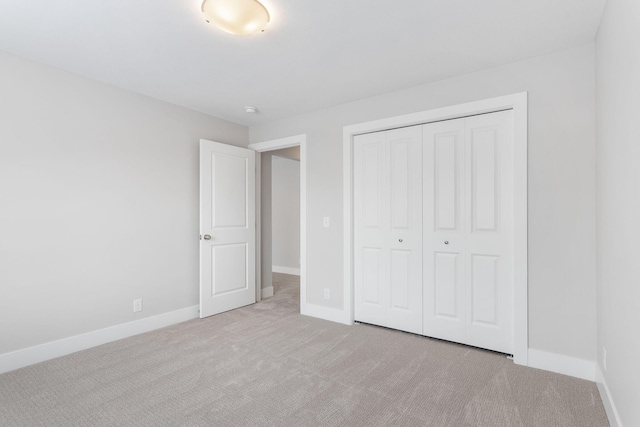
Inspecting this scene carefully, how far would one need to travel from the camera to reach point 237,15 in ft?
6.11

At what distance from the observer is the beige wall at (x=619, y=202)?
53.0 inches

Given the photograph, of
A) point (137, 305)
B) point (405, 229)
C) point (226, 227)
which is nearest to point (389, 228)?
point (405, 229)

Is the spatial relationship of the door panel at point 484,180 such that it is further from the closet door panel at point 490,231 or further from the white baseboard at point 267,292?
the white baseboard at point 267,292

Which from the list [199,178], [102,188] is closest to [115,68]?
[102,188]

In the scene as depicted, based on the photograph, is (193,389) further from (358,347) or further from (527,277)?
(527,277)

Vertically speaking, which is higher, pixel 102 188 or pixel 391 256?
pixel 102 188

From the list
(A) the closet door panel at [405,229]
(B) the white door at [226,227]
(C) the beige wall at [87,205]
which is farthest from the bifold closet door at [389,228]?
(C) the beige wall at [87,205]

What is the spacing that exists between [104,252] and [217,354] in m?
1.43

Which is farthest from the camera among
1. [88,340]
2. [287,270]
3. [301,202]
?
[287,270]

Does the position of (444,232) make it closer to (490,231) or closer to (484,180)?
(490,231)

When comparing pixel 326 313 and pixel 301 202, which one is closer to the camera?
pixel 326 313

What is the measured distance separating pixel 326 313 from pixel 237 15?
2.94 meters

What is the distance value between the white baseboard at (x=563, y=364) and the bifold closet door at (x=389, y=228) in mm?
937

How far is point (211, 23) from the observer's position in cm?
202
